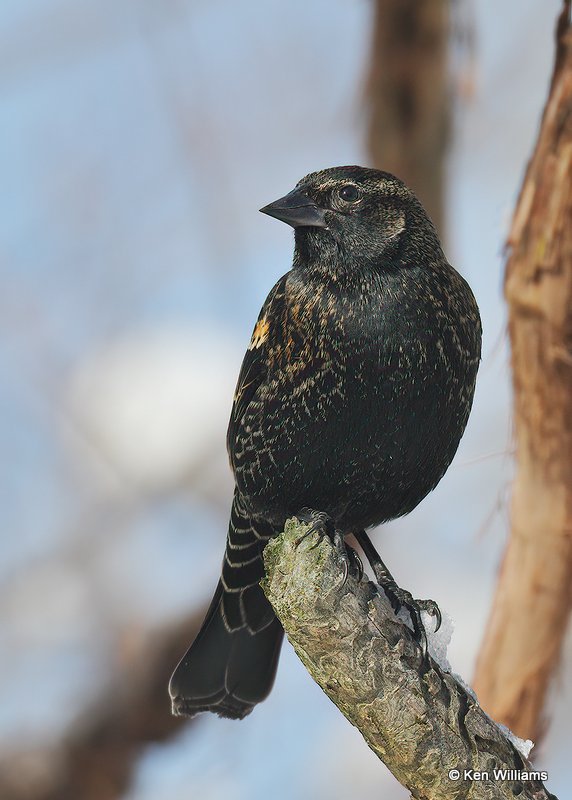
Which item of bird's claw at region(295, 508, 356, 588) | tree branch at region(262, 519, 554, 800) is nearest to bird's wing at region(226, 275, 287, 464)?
bird's claw at region(295, 508, 356, 588)

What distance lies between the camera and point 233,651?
10.8 feet

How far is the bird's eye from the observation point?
2.95m

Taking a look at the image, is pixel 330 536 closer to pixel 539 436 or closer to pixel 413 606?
pixel 413 606

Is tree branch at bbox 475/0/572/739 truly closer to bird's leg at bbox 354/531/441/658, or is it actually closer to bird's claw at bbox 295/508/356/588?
bird's leg at bbox 354/531/441/658

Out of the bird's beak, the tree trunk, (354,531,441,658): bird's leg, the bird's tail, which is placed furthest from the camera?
the tree trunk

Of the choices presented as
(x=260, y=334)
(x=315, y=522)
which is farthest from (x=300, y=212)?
(x=315, y=522)

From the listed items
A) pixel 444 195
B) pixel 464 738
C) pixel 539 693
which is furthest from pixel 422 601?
pixel 444 195

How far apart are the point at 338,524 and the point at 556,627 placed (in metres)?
0.81

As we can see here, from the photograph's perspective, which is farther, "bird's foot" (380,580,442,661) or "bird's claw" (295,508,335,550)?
"bird's foot" (380,580,442,661)

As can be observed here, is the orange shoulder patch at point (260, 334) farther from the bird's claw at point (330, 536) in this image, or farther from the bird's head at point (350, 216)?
the bird's claw at point (330, 536)

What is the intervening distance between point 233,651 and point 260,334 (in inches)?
39.5

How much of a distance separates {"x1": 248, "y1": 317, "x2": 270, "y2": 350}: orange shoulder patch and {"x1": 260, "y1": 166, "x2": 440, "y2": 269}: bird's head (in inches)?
8.3

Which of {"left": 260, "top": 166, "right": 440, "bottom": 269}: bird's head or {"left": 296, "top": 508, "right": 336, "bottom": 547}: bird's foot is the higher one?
{"left": 260, "top": 166, "right": 440, "bottom": 269}: bird's head

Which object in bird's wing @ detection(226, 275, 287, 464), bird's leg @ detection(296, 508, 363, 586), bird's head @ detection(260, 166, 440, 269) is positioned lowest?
bird's leg @ detection(296, 508, 363, 586)
